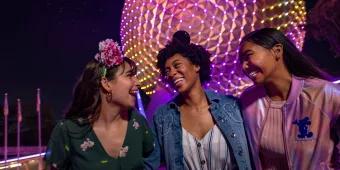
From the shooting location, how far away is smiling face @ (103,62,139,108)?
3.43 meters

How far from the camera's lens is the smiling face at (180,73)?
146 inches

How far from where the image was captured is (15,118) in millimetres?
9719

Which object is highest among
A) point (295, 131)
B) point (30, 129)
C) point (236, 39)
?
point (236, 39)

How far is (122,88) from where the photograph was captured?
11.2 feet

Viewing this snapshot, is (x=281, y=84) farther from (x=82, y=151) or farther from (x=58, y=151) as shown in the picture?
(x=58, y=151)

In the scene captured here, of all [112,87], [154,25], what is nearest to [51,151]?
[112,87]

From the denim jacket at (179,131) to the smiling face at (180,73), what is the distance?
215mm

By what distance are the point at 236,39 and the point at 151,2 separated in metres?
1.12

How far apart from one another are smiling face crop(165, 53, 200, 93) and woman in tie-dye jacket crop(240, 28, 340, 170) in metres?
0.44

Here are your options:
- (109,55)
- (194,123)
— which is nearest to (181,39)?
(194,123)

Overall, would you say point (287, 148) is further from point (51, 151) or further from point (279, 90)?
point (51, 151)

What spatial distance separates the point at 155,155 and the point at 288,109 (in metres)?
1.01

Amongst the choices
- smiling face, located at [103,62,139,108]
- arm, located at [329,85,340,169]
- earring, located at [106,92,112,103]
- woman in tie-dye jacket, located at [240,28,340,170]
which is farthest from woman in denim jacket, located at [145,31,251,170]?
arm, located at [329,85,340,169]

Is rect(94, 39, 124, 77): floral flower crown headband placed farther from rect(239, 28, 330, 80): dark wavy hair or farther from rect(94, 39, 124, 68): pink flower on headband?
rect(239, 28, 330, 80): dark wavy hair
